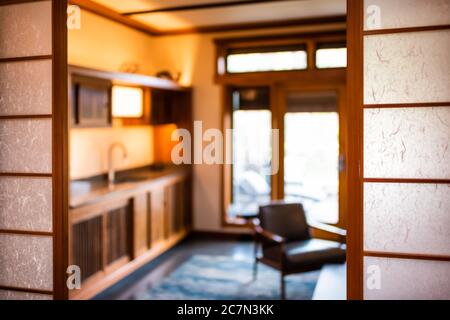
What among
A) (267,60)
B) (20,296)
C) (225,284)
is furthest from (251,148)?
(20,296)

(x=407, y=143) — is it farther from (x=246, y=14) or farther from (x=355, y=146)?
(x=246, y=14)

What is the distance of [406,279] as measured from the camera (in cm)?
208

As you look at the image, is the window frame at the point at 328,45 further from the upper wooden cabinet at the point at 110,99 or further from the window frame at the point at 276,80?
the upper wooden cabinet at the point at 110,99

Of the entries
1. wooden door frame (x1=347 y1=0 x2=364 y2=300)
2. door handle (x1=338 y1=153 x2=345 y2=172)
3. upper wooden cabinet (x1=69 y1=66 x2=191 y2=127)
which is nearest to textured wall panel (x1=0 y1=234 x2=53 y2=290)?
upper wooden cabinet (x1=69 y1=66 x2=191 y2=127)

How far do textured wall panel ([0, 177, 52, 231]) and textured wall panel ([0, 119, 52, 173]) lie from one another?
71 mm

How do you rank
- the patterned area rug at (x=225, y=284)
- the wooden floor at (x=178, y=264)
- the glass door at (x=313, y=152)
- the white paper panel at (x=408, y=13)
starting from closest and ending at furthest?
the white paper panel at (x=408, y=13) < the wooden floor at (x=178, y=264) < the patterned area rug at (x=225, y=284) < the glass door at (x=313, y=152)

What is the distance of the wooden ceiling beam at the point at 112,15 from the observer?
433 centimetres

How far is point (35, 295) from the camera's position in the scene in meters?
2.63

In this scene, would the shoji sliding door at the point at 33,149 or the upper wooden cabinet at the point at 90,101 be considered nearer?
→ the shoji sliding door at the point at 33,149

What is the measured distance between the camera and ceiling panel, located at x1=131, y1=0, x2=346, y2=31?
4561mm

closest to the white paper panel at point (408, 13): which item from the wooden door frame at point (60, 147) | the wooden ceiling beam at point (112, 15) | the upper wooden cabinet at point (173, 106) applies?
the wooden door frame at point (60, 147)

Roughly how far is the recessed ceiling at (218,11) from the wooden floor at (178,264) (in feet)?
8.33

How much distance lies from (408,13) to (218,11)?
119 inches

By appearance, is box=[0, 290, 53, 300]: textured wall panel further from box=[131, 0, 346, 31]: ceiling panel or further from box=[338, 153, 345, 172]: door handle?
box=[338, 153, 345, 172]: door handle
